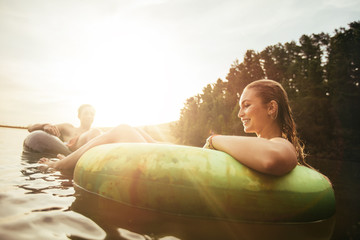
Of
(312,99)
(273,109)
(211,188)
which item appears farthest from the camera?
(312,99)

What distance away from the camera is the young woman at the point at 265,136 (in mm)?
1895

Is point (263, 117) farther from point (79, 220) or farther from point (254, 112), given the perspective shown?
point (79, 220)

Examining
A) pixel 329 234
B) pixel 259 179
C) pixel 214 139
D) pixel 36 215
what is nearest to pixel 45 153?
pixel 36 215

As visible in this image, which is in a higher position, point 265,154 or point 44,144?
point 265,154

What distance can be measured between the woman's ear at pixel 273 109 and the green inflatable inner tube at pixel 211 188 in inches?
24.5

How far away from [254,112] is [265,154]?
0.72 metres

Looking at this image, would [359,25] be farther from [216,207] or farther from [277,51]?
[216,207]

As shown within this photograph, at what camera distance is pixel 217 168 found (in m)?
2.11

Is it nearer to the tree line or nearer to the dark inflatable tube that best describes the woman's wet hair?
the dark inflatable tube

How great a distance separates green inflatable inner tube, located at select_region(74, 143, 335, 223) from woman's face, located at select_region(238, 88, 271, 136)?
54cm

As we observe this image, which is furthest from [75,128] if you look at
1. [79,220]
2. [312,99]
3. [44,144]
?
[312,99]

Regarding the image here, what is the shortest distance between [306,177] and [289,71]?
134ft

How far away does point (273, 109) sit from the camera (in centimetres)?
247

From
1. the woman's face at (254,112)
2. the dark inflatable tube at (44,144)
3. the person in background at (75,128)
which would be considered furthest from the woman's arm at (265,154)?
the dark inflatable tube at (44,144)
